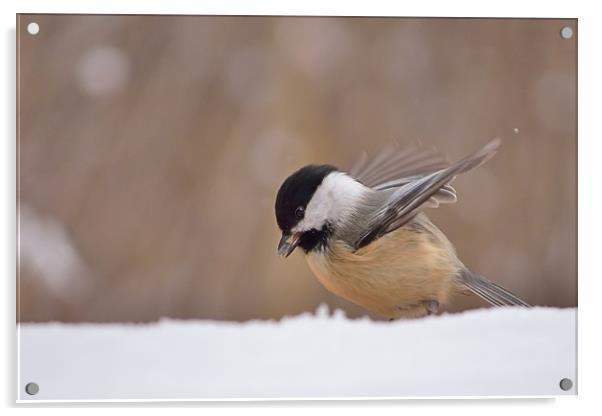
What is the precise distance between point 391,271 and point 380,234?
0.07 meters

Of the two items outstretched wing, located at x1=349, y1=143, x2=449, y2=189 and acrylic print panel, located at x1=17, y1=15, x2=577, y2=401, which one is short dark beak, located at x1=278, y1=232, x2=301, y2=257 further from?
outstretched wing, located at x1=349, y1=143, x2=449, y2=189

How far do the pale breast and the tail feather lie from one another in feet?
0.12

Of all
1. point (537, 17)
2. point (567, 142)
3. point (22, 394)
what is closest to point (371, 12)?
point (537, 17)

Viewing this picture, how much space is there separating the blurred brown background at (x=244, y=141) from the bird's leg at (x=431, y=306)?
0.14 feet

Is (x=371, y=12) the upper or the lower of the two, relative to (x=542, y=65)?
upper

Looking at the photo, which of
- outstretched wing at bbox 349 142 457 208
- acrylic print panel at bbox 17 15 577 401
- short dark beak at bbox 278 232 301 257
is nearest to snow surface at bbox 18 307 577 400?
acrylic print panel at bbox 17 15 577 401

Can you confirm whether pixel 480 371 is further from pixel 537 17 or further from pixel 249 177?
pixel 537 17

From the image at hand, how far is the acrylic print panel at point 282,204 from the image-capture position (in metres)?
1.60

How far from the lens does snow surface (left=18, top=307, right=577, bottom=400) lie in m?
1.60

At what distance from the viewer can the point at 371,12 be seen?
1.65m

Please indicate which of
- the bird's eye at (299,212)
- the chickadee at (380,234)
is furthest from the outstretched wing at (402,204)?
the bird's eye at (299,212)

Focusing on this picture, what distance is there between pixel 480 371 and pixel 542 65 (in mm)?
641
